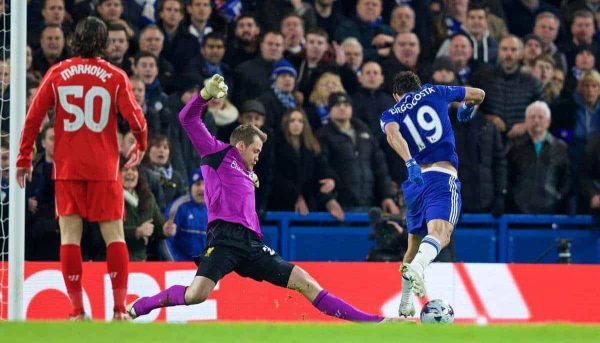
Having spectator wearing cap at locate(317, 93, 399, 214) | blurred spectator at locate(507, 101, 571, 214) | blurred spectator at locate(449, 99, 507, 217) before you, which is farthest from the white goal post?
blurred spectator at locate(507, 101, 571, 214)

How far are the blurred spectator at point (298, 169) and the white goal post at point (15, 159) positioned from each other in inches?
153

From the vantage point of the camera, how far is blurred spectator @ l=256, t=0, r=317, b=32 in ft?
53.4

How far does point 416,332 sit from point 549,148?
26.4 feet

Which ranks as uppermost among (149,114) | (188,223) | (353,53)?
(353,53)

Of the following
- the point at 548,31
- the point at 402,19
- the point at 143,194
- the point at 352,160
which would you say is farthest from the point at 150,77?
the point at 548,31

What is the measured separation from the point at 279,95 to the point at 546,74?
11.0 ft

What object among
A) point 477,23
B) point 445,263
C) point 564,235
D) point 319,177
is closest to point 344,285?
point 445,263

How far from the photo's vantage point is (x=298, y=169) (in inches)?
587

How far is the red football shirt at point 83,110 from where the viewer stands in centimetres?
960

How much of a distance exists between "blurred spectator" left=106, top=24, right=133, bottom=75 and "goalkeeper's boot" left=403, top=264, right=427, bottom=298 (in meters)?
4.98

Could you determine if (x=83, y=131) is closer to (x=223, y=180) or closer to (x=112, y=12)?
(x=223, y=180)

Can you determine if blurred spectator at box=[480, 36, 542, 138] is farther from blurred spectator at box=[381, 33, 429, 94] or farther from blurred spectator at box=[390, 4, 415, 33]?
blurred spectator at box=[390, 4, 415, 33]

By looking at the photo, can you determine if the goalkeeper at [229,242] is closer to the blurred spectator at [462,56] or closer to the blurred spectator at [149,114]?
the blurred spectator at [149,114]

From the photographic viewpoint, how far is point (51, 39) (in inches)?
563
